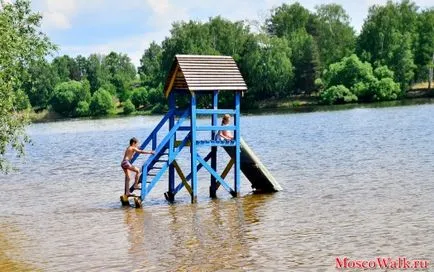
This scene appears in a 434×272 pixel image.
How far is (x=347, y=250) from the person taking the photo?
15.0 m

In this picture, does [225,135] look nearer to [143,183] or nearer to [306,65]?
[143,183]

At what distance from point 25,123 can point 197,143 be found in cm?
579

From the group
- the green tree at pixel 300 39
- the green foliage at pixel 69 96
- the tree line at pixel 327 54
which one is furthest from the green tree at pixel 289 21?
the green foliage at pixel 69 96

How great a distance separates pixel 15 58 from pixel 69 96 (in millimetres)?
151687

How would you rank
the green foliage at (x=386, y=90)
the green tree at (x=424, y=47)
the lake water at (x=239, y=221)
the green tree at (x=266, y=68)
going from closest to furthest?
the lake water at (x=239, y=221), the green foliage at (x=386, y=90), the green tree at (x=424, y=47), the green tree at (x=266, y=68)

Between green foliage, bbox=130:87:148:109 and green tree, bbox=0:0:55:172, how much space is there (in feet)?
435

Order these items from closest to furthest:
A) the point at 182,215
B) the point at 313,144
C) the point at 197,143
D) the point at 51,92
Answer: the point at 182,215
the point at 197,143
the point at 313,144
the point at 51,92

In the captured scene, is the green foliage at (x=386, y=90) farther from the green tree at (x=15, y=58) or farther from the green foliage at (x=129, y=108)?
the green tree at (x=15, y=58)

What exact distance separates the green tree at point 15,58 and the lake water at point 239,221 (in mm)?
3052

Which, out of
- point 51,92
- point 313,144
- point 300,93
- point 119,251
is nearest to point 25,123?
point 119,251

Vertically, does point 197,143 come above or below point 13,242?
above

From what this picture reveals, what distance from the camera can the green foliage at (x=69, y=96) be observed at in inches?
6708

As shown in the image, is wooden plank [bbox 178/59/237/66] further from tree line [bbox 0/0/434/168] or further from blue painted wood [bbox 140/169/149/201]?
tree line [bbox 0/0/434/168]

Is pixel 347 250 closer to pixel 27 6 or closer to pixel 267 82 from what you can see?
pixel 27 6
